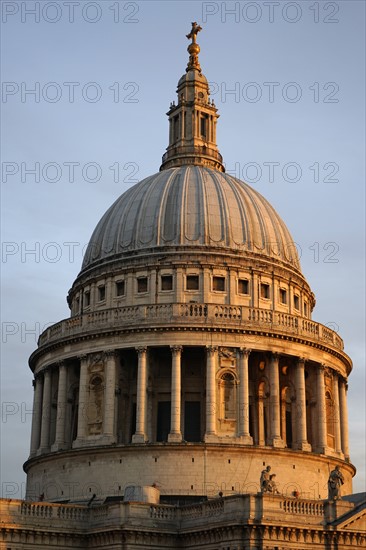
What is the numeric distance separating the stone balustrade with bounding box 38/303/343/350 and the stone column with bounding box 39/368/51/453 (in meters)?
3.98

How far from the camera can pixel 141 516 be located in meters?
55.3

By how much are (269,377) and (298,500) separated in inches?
656

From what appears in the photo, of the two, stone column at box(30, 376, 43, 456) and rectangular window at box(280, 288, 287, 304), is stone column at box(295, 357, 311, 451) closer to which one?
rectangular window at box(280, 288, 287, 304)

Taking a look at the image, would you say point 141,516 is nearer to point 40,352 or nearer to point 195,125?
point 40,352

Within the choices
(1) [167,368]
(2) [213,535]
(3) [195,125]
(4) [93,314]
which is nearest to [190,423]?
(1) [167,368]

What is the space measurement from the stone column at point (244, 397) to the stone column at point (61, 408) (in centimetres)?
1289

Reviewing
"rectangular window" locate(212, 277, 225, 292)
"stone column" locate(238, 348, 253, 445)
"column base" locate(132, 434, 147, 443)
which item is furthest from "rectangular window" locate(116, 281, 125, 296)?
"column base" locate(132, 434, 147, 443)

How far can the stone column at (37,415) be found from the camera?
7293cm

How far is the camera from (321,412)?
2753 inches

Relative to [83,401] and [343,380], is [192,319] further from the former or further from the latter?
[343,380]

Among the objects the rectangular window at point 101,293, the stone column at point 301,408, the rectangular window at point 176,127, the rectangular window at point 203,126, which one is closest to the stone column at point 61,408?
the rectangular window at point 101,293

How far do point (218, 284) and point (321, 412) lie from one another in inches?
464

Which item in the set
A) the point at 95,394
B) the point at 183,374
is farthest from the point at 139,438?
the point at 183,374

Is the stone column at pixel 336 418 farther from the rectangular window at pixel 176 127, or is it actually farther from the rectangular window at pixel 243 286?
the rectangular window at pixel 176 127
